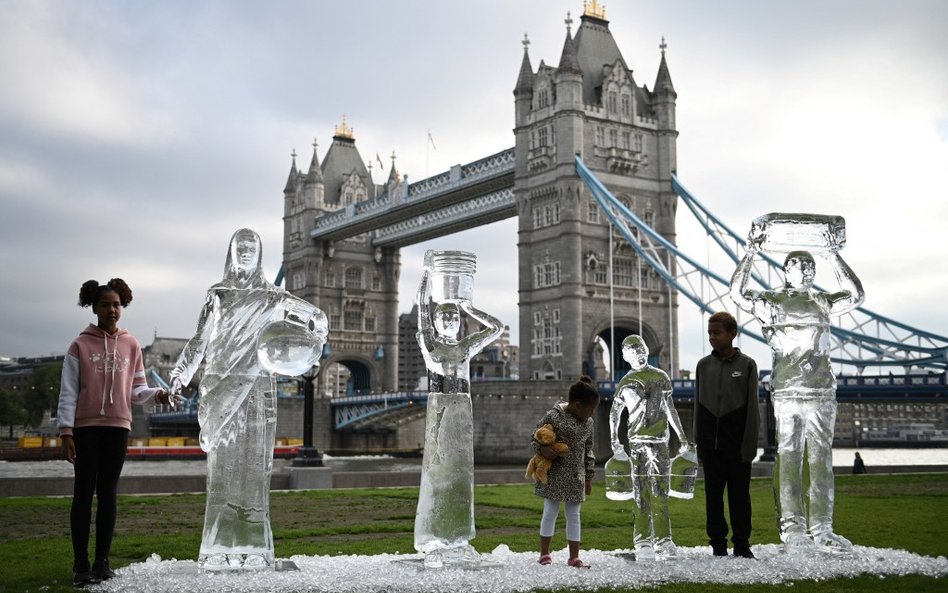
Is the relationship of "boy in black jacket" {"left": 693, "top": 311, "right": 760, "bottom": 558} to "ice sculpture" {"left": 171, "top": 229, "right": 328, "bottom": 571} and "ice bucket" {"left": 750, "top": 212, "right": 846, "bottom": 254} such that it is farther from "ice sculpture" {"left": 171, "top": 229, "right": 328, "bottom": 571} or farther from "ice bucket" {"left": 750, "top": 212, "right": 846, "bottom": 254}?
"ice sculpture" {"left": 171, "top": 229, "right": 328, "bottom": 571}

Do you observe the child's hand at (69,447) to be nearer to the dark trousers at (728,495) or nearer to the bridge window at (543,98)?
the dark trousers at (728,495)

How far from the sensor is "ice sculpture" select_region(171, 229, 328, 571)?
6.64 m

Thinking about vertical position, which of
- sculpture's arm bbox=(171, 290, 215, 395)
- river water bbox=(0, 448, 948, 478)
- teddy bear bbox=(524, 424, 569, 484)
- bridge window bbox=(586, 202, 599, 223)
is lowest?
river water bbox=(0, 448, 948, 478)

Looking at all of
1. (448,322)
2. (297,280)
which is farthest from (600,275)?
(448,322)

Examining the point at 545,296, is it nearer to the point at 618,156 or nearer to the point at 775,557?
the point at 618,156

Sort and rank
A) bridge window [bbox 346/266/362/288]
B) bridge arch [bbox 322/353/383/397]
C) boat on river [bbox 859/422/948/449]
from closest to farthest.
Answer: bridge arch [bbox 322/353/383/397]
bridge window [bbox 346/266/362/288]
boat on river [bbox 859/422/948/449]

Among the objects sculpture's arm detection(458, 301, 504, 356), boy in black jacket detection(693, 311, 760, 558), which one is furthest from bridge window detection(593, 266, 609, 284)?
sculpture's arm detection(458, 301, 504, 356)

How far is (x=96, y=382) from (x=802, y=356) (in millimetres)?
5126

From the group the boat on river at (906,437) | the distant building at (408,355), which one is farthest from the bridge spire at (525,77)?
the distant building at (408,355)

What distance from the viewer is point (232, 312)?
6926 mm

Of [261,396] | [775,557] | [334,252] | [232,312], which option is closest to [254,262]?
[232,312]

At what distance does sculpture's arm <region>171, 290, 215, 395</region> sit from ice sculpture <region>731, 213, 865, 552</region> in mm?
3984

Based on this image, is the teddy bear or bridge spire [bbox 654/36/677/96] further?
bridge spire [bbox 654/36/677/96]

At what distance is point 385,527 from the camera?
1111 centimetres
